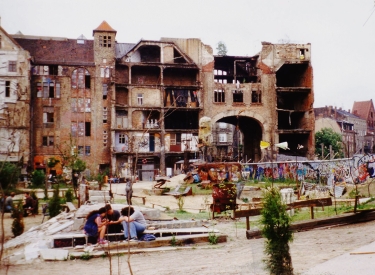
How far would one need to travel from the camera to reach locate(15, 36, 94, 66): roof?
149 feet

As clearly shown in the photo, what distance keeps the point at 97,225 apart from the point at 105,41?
128ft

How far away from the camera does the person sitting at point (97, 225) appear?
11016mm

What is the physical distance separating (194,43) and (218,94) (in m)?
7.17

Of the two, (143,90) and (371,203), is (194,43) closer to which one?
(143,90)

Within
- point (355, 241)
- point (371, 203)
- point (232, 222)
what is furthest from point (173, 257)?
point (371, 203)

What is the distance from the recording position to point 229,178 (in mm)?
32719

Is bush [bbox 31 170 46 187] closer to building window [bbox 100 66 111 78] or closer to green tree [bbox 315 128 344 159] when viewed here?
building window [bbox 100 66 111 78]

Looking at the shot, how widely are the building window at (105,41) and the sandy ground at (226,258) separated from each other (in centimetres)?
3925

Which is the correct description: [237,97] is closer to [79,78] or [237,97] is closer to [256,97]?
[256,97]

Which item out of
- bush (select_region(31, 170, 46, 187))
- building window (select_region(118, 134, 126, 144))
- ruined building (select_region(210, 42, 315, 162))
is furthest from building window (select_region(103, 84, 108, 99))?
bush (select_region(31, 170, 46, 187))

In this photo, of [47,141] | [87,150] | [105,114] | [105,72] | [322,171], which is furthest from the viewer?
[105,72]

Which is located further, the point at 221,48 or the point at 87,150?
the point at 221,48

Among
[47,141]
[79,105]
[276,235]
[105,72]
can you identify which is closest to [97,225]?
[276,235]

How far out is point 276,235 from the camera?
714 cm
